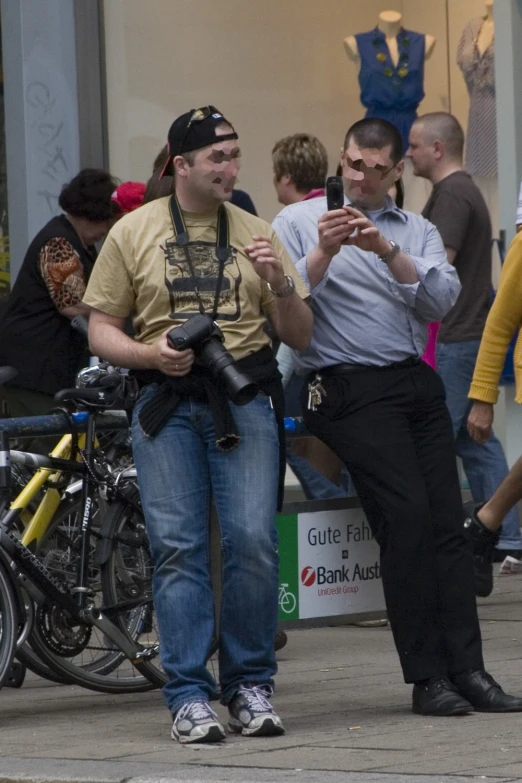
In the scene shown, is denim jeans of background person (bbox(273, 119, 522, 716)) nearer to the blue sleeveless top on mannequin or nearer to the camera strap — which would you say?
the camera strap

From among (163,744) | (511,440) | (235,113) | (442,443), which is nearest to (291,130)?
(235,113)

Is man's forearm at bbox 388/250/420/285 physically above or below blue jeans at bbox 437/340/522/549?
above

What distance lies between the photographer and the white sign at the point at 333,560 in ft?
20.8

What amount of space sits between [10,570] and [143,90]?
5.49m

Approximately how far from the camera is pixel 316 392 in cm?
570

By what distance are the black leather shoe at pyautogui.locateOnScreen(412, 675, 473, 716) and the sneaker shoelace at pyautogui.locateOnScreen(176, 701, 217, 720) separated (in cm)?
73

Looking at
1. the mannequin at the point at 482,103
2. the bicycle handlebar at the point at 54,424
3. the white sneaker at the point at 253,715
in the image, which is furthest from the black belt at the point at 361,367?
the mannequin at the point at 482,103

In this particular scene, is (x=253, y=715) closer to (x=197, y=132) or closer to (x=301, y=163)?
(x=197, y=132)

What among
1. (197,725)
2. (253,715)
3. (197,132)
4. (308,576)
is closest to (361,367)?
(197,132)

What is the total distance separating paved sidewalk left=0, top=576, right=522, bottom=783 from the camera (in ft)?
15.1

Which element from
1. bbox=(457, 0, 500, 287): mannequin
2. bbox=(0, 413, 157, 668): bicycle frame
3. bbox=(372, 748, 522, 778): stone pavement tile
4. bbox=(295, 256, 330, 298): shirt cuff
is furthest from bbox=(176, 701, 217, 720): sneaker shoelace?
bbox=(457, 0, 500, 287): mannequin

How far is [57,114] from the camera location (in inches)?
411

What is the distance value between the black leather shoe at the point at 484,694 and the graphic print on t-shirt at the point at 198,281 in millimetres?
1396

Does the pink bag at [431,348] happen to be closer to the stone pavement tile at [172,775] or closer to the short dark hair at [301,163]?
the short dark hair at [301,163]
